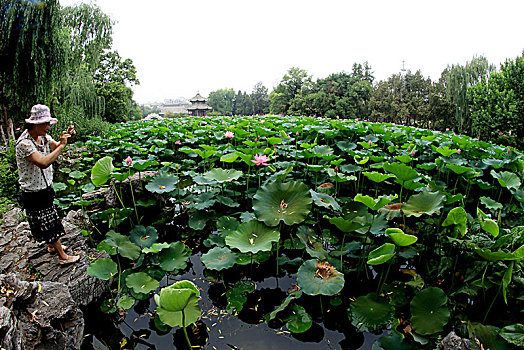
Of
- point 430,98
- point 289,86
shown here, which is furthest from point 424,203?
point 289,86

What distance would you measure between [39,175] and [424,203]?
2821 millimetres

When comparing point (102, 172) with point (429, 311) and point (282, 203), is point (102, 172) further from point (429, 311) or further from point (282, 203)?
point (429, 311)

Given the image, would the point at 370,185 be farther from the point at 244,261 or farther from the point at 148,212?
the point at 148,212

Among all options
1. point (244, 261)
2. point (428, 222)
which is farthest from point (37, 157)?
point (428, 222)

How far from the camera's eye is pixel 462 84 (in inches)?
786

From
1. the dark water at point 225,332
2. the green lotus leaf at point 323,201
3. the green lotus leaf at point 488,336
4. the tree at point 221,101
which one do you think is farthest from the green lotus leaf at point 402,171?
the tree at point 221,101

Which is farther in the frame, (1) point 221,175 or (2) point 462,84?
(2) point 462,84

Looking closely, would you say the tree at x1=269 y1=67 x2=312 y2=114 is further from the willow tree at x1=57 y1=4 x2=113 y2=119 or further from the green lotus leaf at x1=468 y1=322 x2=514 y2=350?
the green lotus leaf at x1=468 y1=322 x2=514 y2=350

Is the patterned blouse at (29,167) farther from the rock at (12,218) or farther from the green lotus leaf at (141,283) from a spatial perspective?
the rock at (12,218)

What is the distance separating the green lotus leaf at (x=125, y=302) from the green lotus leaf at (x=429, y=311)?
1.84 m

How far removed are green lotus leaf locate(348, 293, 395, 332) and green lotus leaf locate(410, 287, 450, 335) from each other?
0.50ft

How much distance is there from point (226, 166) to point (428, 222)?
2702mm

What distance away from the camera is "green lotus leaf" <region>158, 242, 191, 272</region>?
2123mm

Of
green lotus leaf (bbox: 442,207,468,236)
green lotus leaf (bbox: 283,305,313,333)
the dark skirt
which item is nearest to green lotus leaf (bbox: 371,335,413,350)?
green lotus leaf (bbox: 283,305,313,333)
